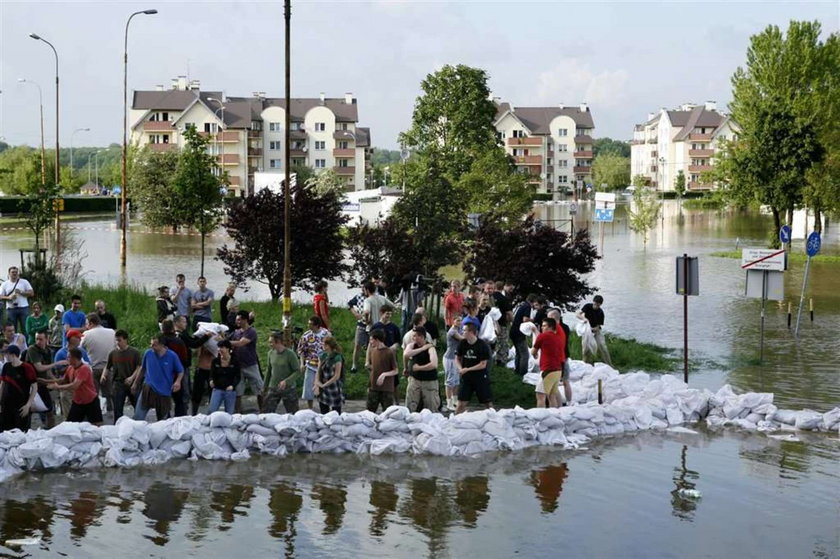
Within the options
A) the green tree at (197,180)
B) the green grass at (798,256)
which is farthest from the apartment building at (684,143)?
the green tree at (197,180)

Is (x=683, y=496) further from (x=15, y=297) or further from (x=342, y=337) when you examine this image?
(x=15, y=297)

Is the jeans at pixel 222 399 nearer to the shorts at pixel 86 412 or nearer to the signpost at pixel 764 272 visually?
the shorts at pixel 86 412

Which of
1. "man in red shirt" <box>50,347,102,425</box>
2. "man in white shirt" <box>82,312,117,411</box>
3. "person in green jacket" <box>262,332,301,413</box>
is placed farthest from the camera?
"man in white shirt" <box>82,312,117,411</box>

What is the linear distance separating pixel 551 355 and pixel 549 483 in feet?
10.1

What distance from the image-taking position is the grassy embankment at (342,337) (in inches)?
724

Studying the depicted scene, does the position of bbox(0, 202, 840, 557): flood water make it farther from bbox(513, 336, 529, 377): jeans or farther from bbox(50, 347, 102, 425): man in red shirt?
bbox(513, 336, 529, 377): jeans

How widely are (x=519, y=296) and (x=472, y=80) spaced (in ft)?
149

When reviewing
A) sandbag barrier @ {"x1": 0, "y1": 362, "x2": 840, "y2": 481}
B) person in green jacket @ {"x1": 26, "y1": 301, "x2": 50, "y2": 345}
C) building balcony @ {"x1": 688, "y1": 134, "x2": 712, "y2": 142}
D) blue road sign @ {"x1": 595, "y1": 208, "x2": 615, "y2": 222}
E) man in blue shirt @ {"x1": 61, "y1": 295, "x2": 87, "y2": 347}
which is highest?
building balcony @ {"x1": 688, "y1": 134, "x2": 712, "y2": 142}

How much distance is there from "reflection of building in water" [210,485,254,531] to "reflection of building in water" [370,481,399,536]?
1359 mm

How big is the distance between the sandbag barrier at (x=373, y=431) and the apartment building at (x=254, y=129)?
335 ft

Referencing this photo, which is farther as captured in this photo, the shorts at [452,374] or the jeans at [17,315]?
the jeans at [17,315]

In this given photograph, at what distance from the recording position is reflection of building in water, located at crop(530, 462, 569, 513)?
494 inches

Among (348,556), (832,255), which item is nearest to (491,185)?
(832,255)

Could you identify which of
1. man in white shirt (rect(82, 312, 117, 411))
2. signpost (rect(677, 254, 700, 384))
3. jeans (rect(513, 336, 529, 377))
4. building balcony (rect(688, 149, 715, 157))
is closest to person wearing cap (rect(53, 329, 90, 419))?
man in white shirt (rect(82, 312, 117, 411))
